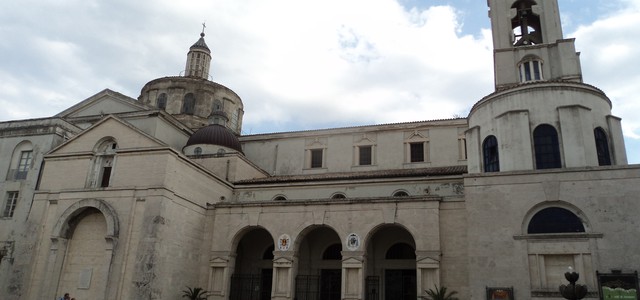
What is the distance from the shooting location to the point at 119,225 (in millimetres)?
23656

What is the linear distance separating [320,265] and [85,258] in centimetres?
1174

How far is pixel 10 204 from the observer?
28.0m

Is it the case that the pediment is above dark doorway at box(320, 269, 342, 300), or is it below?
above

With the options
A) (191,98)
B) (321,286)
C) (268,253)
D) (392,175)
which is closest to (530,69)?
(392,175)

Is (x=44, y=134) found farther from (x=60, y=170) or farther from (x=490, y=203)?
(x=490, y=203)

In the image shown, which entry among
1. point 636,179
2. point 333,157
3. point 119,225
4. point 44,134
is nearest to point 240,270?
point 119,225

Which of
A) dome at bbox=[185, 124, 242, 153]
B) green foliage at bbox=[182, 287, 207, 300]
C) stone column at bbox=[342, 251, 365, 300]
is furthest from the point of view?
dome at bbox=[185, 124, 242, 153]

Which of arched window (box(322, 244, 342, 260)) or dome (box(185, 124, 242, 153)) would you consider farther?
dome (box(185, 124, 242, 153))

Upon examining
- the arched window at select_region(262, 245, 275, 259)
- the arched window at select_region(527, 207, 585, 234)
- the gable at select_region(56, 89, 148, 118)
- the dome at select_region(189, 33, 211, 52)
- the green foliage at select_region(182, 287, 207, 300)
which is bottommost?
the green foliage at select_region(182, 287, 207, 300)

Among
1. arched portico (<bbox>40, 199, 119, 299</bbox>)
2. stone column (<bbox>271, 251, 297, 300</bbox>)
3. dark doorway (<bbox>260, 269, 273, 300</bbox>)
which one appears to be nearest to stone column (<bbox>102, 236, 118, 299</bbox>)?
arched portico (<bbox>40, 199, 119, 299</bbox>)

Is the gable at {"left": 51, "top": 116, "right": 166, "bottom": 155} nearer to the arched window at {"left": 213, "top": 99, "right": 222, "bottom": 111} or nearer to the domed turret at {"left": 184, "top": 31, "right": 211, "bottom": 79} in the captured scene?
the arched window at {"left": 213, "top": 99, "right": 222, "bottom": 111}

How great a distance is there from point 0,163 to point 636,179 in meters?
32.7

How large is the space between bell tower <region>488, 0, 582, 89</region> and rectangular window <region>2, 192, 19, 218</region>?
2698 cm

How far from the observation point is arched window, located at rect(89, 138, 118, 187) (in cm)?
2558
